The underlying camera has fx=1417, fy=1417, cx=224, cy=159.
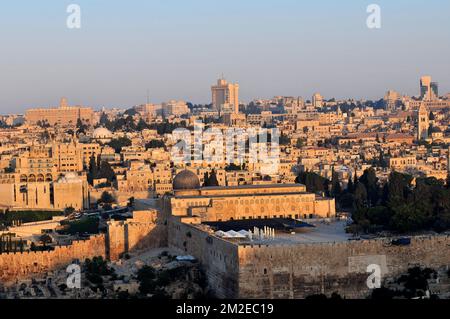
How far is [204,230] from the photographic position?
35.6 metres

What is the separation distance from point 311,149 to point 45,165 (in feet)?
72.8

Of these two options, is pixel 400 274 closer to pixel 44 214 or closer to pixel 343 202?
pixel 343 202

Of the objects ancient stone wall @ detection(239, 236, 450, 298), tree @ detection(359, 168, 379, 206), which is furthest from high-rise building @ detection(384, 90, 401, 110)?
ancient stone wall @ detection(239, 236, 450, 298)

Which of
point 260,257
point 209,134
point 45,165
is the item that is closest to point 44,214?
point 45,165

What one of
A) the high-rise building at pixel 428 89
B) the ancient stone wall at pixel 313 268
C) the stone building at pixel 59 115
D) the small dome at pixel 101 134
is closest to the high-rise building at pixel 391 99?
the high-rise building at pixel 428 89

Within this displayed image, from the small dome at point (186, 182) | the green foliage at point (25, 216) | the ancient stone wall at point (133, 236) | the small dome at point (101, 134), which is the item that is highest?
the small dome at point (186, 182)

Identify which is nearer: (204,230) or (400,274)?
(400,274)

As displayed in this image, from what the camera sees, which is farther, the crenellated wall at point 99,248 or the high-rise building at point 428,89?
the high-rise building at point 428,89

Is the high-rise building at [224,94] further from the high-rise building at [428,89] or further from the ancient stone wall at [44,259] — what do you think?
the ancient stone wall at [44,259]

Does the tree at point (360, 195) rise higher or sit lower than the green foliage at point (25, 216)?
higher

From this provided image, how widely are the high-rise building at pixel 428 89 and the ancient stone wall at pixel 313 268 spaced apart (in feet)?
374

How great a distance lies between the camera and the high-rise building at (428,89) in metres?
148

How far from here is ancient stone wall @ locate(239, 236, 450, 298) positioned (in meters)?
31.5

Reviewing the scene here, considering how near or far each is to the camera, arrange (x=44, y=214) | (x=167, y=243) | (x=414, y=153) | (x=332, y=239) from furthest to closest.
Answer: (x=414, y=153) < (x=44, y=214) < (x=167, y=243) < (x=332, y=239)
